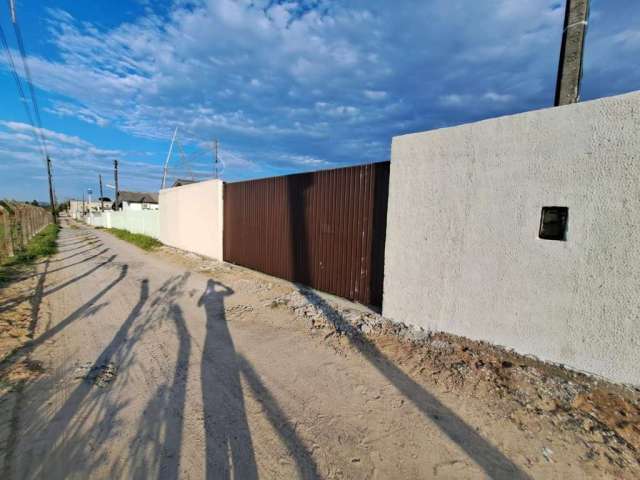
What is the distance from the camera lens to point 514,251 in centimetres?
308

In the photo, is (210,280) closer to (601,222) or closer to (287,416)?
(287,416)

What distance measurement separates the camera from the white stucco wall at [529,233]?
8.34 ft

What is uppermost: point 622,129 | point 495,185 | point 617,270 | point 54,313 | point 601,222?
point 622,129

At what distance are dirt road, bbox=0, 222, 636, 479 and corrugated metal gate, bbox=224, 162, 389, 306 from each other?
167cm

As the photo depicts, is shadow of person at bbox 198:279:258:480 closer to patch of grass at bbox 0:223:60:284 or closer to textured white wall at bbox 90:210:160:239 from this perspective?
patch of grass at bbox 0:223:60:284

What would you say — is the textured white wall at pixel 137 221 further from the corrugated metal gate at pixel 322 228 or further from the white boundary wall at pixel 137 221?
the corrugated metal gate at pixel 322 228

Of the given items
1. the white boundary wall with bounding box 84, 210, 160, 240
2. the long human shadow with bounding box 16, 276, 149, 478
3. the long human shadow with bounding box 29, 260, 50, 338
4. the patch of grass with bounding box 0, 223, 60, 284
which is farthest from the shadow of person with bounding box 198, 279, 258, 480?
the white boundary wall with bounding box 84, 210, 160, 240

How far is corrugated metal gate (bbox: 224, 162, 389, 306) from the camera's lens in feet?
15.7

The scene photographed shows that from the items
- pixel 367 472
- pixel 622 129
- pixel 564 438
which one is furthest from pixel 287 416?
pixel 622 129

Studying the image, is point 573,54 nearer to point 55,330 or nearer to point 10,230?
point 55,330

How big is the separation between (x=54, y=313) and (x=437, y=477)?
5.69 meters

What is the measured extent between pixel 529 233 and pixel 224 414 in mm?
3384

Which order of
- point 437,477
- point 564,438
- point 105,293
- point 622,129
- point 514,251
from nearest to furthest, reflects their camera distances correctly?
1. point 437,477
2. point 564,438
3. point 622,129
4. point 514,251
5. point 105,293

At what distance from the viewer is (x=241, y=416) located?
2.30m
